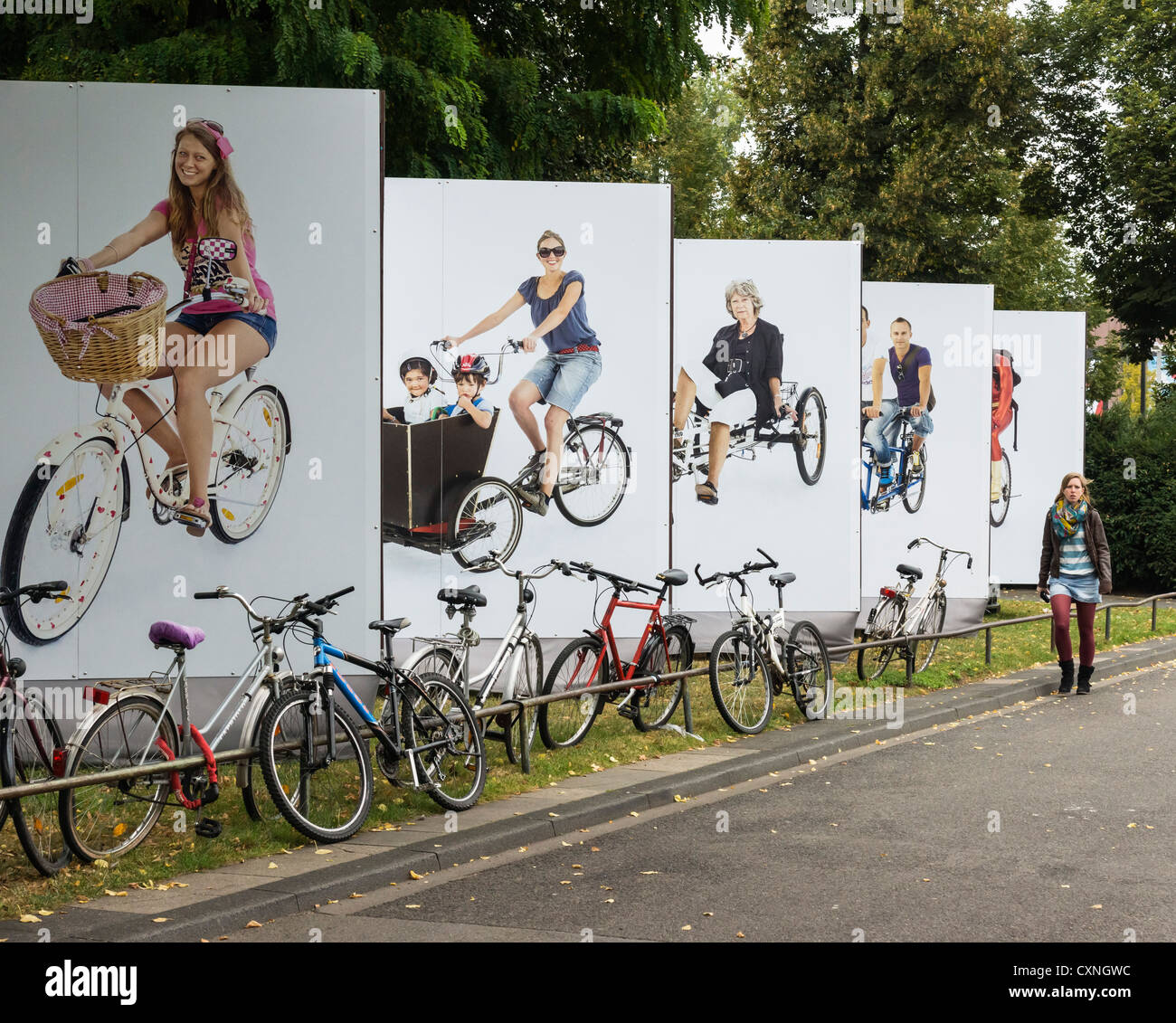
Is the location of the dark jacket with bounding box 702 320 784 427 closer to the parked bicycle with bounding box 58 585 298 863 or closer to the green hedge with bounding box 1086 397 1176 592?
the parked bicycle with bounding box 58 585 298 863

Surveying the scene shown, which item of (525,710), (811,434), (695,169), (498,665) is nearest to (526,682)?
(498,665)

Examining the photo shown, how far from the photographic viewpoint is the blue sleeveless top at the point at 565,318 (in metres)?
11.7

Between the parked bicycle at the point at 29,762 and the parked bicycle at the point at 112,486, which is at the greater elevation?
the parked bicycle at the point at 112,486

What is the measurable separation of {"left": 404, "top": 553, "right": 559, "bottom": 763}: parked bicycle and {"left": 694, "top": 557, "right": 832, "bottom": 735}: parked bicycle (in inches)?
56.9

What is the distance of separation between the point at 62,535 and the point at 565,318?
4.49 m

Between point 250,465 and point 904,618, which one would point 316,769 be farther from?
point 904,618

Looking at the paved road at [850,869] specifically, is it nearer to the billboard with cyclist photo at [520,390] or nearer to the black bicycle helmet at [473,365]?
the billboard with cyclist photo at [520,390]

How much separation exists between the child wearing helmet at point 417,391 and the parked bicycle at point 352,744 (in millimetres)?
3704

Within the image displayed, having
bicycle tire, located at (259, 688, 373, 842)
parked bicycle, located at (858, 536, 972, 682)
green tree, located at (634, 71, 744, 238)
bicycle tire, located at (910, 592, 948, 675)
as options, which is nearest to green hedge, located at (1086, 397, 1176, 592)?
bicycle tire, located at (910, 592, 948, 675)

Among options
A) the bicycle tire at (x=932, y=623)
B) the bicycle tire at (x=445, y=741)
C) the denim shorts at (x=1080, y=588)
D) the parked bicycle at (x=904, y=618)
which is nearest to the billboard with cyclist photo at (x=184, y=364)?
the bicycle tire at (x=445, y=741)

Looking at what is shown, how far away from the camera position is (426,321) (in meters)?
11.8

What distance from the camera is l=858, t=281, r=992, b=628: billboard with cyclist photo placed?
1705 cm

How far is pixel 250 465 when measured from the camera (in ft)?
29.2
